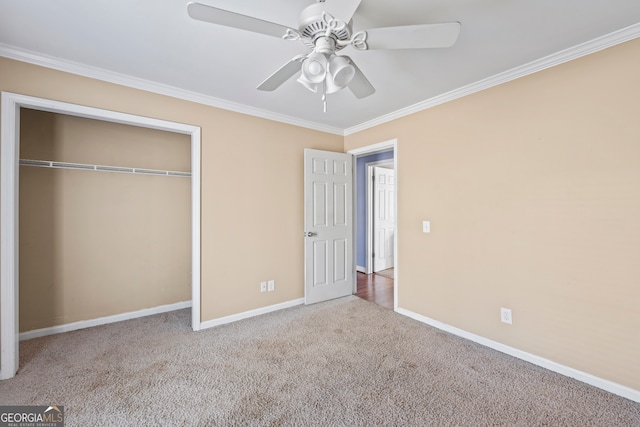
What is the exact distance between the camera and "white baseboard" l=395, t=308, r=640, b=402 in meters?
1.82

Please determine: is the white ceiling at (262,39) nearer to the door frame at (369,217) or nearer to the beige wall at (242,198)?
the beige wall at (242,198)

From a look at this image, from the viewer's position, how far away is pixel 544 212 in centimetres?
216

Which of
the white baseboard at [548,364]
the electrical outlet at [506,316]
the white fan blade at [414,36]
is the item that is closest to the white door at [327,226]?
the white baseboard at [548,364]

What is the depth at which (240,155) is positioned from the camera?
3.10 metres

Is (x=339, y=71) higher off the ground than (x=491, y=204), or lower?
higher

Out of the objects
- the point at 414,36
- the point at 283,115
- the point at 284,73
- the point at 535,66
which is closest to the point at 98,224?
the point at 283,115

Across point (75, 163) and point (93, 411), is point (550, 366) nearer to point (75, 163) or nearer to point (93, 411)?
point (93, 411)

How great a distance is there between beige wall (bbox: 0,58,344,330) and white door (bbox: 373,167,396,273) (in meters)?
2.12

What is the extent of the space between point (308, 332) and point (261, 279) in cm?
88

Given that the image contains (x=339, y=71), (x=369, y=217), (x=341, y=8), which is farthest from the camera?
(x=369, y=217)

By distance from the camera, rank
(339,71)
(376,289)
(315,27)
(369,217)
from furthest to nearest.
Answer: (369,217) → (376,289) → (339,71) → (315,27)

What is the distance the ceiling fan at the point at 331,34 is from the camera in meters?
1.21

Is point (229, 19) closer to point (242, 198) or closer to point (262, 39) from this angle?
point (262, 39)

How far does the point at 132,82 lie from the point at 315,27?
2.04 m
